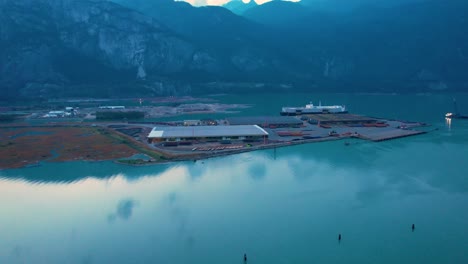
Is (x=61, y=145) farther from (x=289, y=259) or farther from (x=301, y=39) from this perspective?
(x=301, y=39)

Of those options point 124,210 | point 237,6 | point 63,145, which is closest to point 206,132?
point 63,145

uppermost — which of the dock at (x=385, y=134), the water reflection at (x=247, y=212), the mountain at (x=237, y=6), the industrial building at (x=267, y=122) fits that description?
the mountain at (x=237, y=6)

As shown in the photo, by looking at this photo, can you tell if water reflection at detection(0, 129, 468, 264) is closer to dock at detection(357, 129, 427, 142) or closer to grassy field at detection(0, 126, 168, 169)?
grassy field at detection(0, 126, 168, 169)

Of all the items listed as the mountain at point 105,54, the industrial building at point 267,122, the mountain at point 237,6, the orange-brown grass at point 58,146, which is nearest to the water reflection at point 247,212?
the orange-brown grass at point 58,146

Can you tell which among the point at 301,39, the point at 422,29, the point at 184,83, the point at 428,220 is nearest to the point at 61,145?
the point at 428,220

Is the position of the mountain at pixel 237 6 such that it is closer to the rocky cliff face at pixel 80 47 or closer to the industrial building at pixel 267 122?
the rocky cliff face at pixel 80 47

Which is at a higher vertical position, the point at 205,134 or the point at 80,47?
the point at 80,47

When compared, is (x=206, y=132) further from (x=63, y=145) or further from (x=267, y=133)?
(x=63, y=145)

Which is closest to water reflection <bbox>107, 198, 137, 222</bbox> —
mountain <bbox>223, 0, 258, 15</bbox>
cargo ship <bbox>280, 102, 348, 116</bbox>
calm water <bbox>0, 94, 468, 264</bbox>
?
calm water <bbox>0, 94, 468, 264</bbox>
